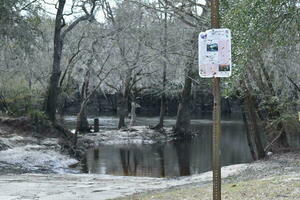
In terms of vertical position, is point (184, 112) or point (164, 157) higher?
point (184, 112)

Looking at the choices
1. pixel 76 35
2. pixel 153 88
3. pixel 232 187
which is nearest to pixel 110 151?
pixel 76 35

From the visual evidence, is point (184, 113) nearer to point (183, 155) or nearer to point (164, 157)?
point (183, 155)

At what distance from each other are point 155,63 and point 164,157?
1178 centimetres

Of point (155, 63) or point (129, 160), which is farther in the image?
point (155, 63)

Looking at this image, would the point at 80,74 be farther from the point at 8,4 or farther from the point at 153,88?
the point at 8,4

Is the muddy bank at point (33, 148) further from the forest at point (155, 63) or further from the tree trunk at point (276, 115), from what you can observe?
the tree trunk at point (276, 115)

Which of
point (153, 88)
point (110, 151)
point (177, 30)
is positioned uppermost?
point (177, 30)

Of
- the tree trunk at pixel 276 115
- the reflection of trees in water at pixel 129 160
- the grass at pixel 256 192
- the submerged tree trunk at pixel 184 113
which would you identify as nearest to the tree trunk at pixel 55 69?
the reflection of trees in water at pixel 129 160

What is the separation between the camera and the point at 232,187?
10.6 metres

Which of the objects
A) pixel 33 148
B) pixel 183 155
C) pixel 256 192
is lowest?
pixel 183 155

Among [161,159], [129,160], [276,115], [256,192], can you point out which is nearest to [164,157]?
[161,159]

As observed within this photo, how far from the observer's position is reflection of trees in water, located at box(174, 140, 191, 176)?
23800 mm

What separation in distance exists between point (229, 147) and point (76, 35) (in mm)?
13714

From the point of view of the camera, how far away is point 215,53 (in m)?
5.89
